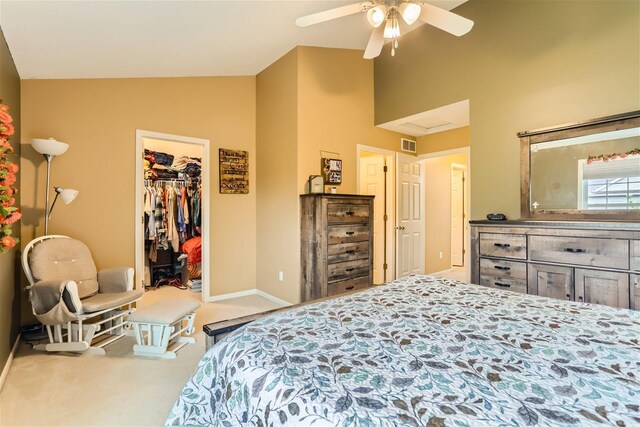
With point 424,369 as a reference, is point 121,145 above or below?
above

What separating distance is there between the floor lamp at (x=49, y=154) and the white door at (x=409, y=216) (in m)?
4.11

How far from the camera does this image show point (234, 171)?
436 cm

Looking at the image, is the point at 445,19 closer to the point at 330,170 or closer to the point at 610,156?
the point at 610,156

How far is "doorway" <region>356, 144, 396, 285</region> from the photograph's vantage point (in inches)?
194

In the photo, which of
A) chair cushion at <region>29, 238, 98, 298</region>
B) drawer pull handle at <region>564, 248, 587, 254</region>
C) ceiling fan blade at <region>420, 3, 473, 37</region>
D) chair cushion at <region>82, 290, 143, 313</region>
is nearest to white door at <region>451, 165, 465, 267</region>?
drawer pull handle at <region>564, 248, 587, 254</region>

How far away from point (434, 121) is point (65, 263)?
480 centimetres

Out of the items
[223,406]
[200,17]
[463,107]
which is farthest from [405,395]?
[463,107]

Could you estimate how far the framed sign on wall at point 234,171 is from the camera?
4266 millimetres

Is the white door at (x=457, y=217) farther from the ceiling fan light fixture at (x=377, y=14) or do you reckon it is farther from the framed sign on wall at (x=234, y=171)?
the ceiling fan light fixture at (x=377, y=14)

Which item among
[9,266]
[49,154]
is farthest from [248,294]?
[49,154]

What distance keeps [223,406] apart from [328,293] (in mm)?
2633

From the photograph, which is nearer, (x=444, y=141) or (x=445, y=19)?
(x=445, y=19)

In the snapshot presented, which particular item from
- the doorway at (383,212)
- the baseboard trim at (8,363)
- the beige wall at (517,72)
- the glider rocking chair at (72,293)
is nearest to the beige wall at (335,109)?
the doorway at (383,212)

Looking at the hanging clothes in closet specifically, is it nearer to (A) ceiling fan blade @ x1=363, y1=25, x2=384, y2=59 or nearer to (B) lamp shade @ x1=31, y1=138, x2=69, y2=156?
(B) lamp shade @ x1=31, y1=138, x2=69, y2=156
